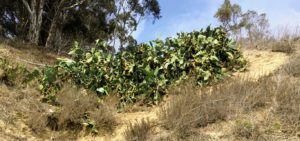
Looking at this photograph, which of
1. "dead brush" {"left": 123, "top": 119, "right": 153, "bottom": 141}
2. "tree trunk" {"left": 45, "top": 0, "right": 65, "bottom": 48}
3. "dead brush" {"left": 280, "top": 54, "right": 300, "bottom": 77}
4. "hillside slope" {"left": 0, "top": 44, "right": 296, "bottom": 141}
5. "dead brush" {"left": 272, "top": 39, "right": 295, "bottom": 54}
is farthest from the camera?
"tree trunk" {"left": 45, "top": 0, "right": 65, "bottom": 48}

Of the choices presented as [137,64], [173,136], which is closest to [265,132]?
[173,136]

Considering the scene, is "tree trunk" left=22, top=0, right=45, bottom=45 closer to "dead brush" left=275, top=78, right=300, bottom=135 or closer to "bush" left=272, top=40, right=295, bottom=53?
"bush" left=272, top=40, right=295, bottom=53

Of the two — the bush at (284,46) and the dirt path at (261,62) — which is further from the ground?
the bush at (284,46)

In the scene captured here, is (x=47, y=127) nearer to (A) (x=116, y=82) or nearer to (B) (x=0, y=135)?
(B) (x=0, y=135)

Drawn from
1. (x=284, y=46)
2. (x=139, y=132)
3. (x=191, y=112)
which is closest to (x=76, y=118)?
(x=139, y=132)

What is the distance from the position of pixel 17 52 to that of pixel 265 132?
8475 millimetres

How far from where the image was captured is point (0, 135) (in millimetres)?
5367

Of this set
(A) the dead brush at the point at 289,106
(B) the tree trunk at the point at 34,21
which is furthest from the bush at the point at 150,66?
(B) the tree trunk at the point at 34,21

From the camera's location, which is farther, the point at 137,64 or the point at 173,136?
the point at 137,64

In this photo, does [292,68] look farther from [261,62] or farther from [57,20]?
[57,20]

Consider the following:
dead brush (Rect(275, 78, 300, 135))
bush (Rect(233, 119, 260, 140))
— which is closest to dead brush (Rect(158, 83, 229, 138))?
bush (Rect(233, 119, 260, 140))

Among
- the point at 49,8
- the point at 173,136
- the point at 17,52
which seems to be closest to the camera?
the point at 173,136

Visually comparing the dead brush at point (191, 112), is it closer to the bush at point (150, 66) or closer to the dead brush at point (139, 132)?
the dead brush at point (139, 132)

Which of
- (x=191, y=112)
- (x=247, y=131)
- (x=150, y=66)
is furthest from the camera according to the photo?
(x=150, y=66)
